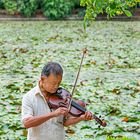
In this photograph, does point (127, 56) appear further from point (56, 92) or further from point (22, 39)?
point (56, 92)

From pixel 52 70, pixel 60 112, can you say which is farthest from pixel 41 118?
pixel 52 70

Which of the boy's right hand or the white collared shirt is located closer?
the boy's right hand

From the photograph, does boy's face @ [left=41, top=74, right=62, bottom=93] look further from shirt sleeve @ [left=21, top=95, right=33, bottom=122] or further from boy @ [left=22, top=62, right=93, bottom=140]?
shirt sleeve @ [left=21, top=95, right=33, bottom=122]

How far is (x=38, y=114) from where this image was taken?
9.20ft

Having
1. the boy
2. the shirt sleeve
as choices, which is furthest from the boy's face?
the shirt sleeve

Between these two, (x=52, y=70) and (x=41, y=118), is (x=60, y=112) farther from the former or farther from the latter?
(x=52, y=70)

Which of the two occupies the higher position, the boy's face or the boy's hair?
the boy's hair

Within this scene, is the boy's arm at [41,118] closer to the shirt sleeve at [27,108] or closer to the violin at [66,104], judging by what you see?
the shirt sleeve at [27,108]

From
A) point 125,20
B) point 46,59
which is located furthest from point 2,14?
point 46,59

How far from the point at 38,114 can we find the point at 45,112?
4 centimetres

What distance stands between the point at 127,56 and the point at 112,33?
5.64 meters

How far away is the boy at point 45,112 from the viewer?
2691 millimetres

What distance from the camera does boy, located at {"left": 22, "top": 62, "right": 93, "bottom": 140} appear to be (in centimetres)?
269

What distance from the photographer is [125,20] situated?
22.3 meters
